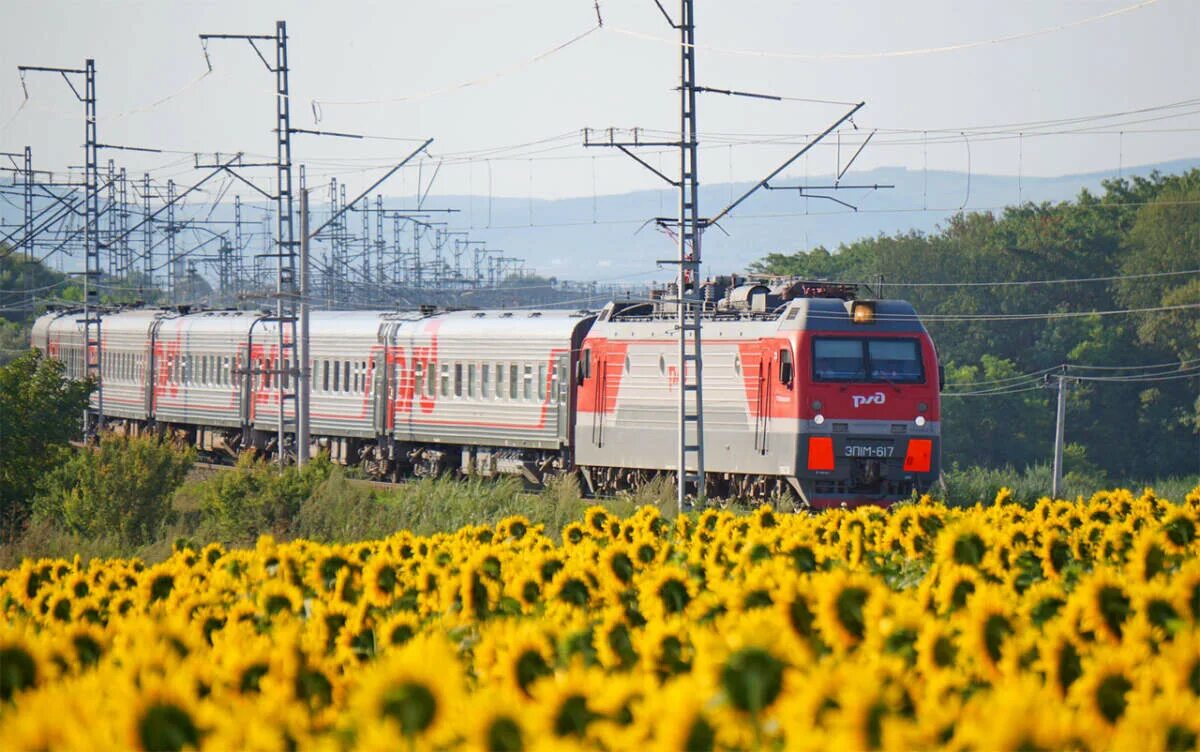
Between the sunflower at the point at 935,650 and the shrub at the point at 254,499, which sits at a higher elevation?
the sunflower at the point at 935,650

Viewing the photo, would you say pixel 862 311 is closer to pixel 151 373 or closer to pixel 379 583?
pixel 379 583

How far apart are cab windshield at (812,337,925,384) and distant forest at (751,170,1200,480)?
48.6 m

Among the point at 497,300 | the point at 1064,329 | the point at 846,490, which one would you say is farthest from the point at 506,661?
the point at 497,300

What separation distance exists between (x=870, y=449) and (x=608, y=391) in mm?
5849

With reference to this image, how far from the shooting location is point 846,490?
91.6 feet

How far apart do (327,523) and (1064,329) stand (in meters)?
66.9

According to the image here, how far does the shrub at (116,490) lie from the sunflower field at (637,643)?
15.6m

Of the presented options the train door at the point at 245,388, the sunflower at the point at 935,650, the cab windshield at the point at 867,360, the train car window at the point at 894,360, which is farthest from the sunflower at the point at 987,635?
the train door at the point at 245,388

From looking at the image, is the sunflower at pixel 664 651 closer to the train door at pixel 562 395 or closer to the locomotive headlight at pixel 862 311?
the locomotive headlight at pixel 862 311

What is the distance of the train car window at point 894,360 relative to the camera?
1089 inches

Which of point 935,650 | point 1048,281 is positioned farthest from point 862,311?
point 1048,281

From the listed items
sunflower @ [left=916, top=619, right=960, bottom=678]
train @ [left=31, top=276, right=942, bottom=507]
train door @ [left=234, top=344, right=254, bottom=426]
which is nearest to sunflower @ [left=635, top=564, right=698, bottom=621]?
sunflower @ [left=916, top=619, right=960, bottom=678]

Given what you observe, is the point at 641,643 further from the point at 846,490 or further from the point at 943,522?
the point at 846,490

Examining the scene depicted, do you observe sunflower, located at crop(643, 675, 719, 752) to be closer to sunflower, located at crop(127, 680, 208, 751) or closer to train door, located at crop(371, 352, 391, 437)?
sunflower, located at crop(127, 680, 208, 751)
